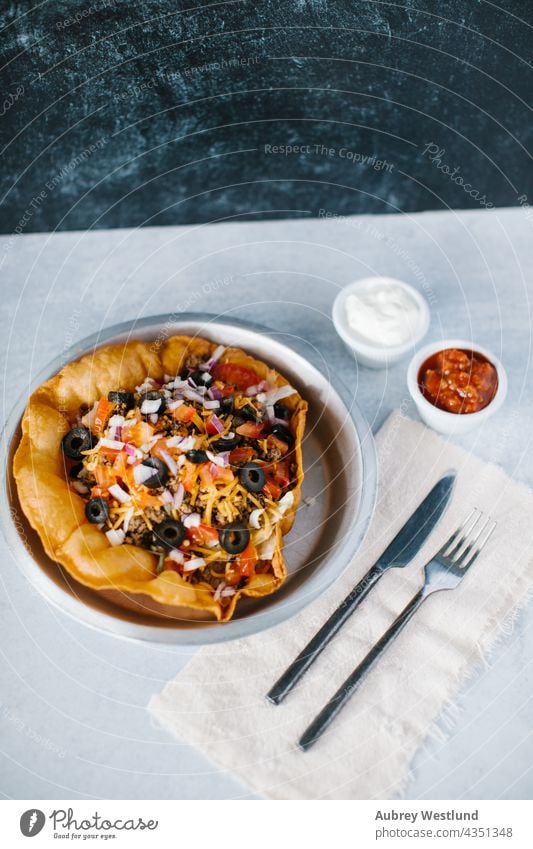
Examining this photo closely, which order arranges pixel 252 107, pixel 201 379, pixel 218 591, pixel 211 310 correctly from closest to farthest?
pixel 218 591
pixel 201 379
pixel 252 107
pixel 211 310

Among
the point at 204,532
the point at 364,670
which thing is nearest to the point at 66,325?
the point at 204,532

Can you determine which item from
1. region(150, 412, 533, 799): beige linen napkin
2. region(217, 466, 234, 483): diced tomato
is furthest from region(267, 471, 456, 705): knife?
region(217, 466, 234, 483): diced tomato

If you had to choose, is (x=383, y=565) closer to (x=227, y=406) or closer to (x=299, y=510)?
(x=299, y=510)

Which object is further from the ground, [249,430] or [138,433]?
[249,430]

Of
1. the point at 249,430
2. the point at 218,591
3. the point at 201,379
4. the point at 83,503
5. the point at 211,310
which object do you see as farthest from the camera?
the point at 211,310

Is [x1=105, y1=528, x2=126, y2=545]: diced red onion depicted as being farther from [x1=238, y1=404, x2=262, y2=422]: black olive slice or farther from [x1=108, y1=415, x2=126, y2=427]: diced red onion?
[x1=238, y1=404, x2=262, y2=422]: black olive slice

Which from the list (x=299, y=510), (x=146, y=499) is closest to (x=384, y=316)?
(x=299, y=510)
